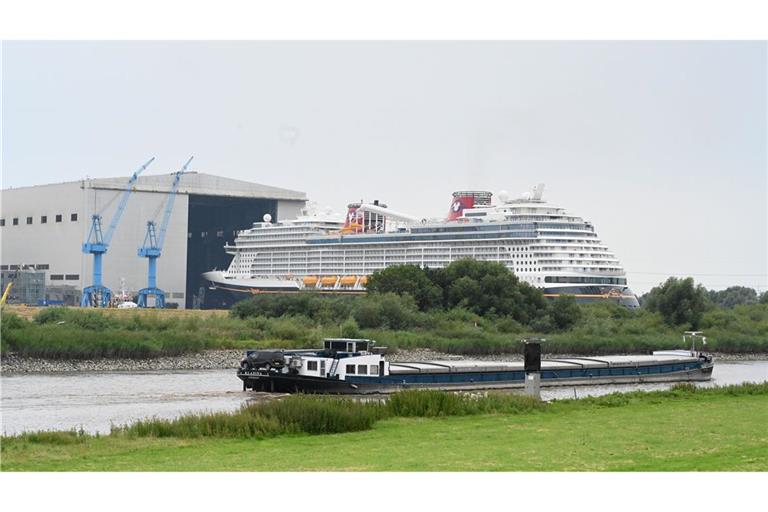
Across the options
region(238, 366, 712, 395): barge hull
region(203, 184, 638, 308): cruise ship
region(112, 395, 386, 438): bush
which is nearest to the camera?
region(112, 395, 386, 438): bush

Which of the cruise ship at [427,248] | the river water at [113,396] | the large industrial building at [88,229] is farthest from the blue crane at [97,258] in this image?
the river water at [113,396]

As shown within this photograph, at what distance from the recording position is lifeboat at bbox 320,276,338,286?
102 metres

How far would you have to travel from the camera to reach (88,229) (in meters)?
97.2

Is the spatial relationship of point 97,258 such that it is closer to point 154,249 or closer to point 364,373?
point 154,249

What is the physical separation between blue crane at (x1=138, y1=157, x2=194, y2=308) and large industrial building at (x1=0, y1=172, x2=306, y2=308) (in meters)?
0.63

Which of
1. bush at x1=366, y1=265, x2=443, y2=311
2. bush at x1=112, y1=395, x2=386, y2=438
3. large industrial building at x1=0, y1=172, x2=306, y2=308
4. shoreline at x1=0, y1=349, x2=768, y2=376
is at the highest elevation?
large industrial building at x1=0, y1=172, x2=306, y2=308

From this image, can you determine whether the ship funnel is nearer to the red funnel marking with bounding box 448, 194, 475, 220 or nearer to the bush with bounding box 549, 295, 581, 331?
the red funnel marking with bounding box 448, 194, 475, 220

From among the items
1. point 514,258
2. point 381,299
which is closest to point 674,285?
point 514,258

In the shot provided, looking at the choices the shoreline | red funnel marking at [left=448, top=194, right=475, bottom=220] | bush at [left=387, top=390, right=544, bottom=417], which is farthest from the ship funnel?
bush at [left=387, top=390, right=544, bottom=417]

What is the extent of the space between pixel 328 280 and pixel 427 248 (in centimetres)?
926

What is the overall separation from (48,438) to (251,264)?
89216 millimetres

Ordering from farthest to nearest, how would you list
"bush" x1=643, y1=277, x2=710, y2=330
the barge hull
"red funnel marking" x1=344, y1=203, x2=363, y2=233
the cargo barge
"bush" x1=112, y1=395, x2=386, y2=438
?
"red funnel marking" x1=344, y1=203, x2=363, y2=233, "bush" x1=643, y1=277, x2=710, y2=330, the cargo barge, the barge hull, "bush" x1=112, y1=395, x2=386, y2=438

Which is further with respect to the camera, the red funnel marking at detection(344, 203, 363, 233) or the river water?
the red funnel marking at detection(344, 203, 363, 233)

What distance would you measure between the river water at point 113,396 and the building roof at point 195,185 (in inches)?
2161
